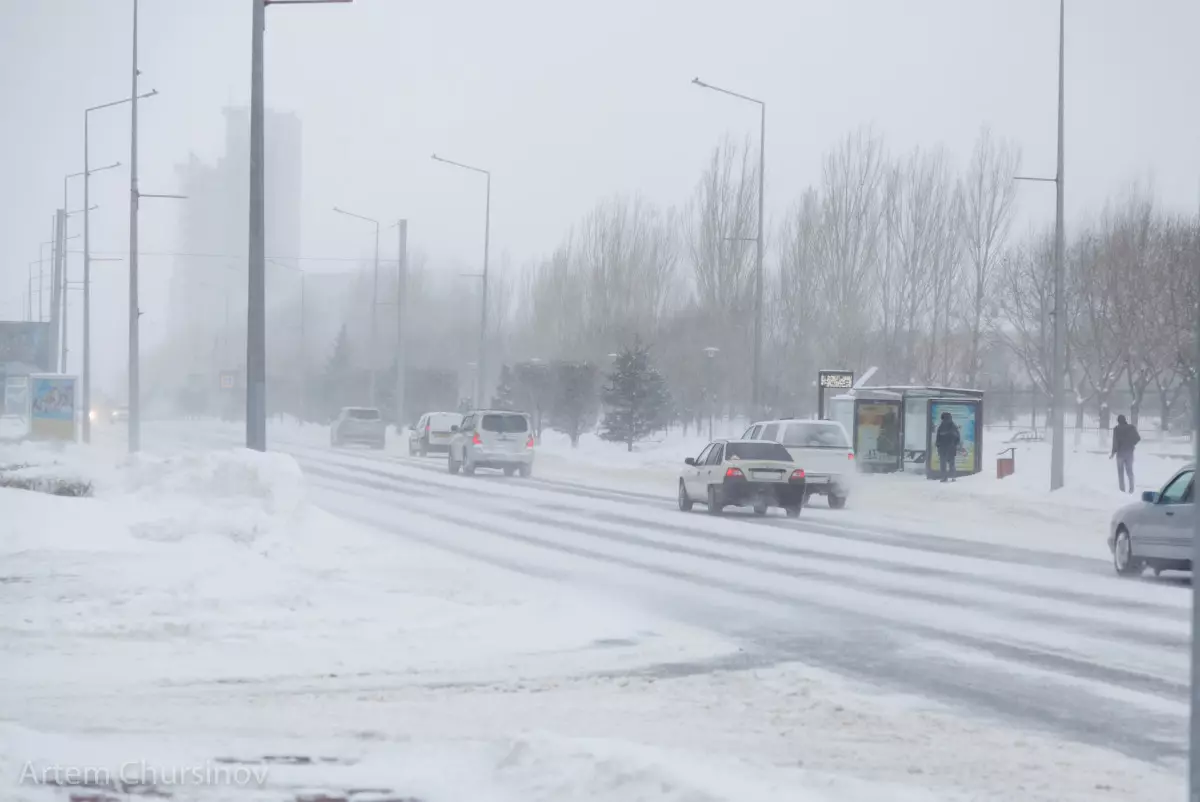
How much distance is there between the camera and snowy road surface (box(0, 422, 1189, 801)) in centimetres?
779

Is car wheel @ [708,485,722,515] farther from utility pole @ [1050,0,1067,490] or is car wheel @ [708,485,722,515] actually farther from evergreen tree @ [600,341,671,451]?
evergreen tree @ [600,341,671,451]

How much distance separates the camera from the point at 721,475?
2758cm

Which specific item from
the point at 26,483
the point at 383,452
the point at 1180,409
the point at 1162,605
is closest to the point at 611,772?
the point at 1162,605

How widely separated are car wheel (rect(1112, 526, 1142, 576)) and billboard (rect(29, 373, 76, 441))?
2875 cm

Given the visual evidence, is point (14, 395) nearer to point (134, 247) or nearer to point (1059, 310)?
point (134, 247)

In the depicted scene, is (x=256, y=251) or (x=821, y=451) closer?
(x=256, y=251)

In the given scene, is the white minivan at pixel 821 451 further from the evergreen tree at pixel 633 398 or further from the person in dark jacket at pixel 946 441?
the evergreen tree at pixel 633 398

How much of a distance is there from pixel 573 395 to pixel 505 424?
19.7 meters

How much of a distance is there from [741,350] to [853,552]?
1906 inches

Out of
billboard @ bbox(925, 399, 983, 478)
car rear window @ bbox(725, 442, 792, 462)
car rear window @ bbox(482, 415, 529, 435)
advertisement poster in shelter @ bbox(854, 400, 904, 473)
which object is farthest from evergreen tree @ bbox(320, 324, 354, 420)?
car rear window @ bbox(725, 442, 792, 462)

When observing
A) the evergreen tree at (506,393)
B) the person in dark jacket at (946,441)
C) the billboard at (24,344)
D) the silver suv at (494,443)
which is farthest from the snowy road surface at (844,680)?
the evergreen tree at (506,393)

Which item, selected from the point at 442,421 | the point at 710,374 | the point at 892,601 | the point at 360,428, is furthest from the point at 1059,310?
the point at 360,428

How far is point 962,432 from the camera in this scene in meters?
38.0

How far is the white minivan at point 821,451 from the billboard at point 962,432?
7317 mm
